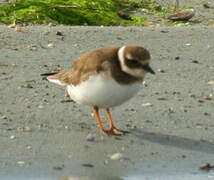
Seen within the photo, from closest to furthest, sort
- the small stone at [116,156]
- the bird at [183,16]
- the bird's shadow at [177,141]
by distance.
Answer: the small stone at [116,156]
the bird's shadow at [177,141]
the bird at [183,16]

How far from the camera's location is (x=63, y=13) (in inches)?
472

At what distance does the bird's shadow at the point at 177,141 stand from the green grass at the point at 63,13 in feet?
14.6

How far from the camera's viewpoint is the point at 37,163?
6.80 metres

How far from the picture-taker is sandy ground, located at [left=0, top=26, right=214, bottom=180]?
682cm

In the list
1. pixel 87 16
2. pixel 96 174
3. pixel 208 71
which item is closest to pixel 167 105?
pixel 208 71

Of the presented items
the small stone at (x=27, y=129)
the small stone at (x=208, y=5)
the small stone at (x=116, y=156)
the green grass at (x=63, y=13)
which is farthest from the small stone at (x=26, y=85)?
the small stone at (x=208, y=5)

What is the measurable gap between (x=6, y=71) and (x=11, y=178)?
3.15m

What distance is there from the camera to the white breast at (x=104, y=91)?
7184 millimetres

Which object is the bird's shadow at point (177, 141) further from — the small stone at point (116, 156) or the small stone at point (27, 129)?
the small stone at point (27, 129)

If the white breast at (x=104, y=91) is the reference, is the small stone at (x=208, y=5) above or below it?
below

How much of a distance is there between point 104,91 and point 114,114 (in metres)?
1.10

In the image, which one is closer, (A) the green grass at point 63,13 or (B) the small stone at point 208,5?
(A) the green grass at point 63,13

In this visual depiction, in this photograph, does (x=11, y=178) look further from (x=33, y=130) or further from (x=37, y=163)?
(x=33, y=130)

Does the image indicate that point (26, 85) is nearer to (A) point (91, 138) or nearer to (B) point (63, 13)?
(A) point (91, 138)
